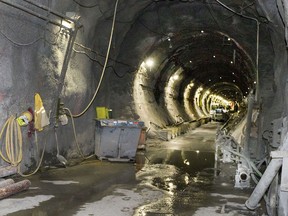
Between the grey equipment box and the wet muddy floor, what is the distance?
15.2 inches

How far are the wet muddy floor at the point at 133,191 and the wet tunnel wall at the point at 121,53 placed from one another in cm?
147

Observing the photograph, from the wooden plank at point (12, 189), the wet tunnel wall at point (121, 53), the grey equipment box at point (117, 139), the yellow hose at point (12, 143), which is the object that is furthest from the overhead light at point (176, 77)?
the wooden plank at point (12, 189)

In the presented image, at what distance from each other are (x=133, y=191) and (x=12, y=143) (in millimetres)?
2930

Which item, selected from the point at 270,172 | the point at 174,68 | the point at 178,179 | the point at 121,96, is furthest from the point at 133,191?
the point at 174,68

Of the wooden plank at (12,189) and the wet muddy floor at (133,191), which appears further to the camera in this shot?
the wooden plank at (12,189)

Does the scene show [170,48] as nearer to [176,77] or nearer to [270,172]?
[176,77]

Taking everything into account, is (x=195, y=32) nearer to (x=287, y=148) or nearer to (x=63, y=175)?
(x=63, y=175)

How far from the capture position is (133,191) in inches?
277

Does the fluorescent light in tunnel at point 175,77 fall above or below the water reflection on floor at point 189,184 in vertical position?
above

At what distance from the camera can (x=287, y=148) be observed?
4930mm

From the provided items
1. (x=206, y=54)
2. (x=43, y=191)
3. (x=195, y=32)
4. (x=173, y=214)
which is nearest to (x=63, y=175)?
(x=43, y=191)

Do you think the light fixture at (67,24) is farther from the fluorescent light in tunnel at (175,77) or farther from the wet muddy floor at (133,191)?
the fluorescent light in tunnel at (175,77)

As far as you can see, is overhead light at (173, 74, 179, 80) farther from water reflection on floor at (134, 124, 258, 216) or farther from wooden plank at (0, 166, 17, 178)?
wooden plank at (0, 166, 17, 178)

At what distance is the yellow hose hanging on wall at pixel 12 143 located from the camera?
7473mm
